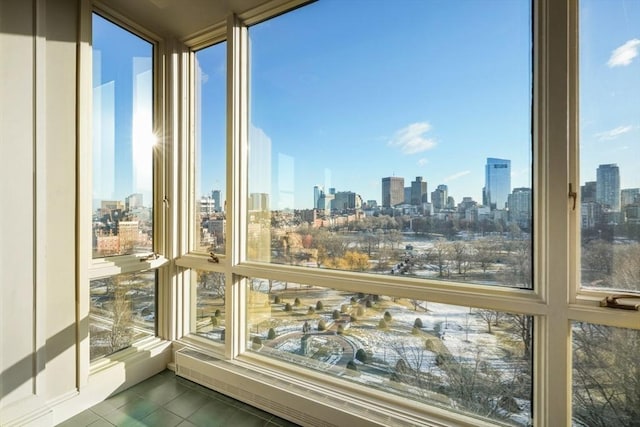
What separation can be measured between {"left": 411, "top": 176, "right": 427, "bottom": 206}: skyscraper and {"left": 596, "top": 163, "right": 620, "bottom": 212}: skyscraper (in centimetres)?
71

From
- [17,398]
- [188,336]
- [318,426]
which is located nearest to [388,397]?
[318,426]

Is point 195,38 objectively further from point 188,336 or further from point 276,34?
point 188,336

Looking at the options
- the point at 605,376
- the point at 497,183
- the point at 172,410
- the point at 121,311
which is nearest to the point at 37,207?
the point at 121,311

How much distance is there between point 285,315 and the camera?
2.09 metres

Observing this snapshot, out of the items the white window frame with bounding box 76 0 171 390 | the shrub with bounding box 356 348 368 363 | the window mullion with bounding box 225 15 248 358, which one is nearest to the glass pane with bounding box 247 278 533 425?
the shrub with bounding box 356 348 368 363

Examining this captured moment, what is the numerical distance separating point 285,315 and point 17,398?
1472 mm

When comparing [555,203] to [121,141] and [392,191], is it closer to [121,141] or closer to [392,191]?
[392,191]

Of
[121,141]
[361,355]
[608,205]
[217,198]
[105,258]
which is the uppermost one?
[121,141]

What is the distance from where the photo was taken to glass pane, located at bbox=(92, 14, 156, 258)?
6.60 ft

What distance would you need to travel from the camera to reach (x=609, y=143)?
1250 millimetres

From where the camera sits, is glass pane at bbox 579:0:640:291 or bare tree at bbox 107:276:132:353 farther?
bare tree at bbox 107:276:132:353

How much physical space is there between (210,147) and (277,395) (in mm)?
1872

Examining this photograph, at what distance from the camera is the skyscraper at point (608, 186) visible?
1.24 metres

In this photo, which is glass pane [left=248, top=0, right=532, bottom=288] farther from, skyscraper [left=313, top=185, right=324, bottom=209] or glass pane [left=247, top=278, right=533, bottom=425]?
glass pane [left=247, top=278, right=533, bottom=425]
